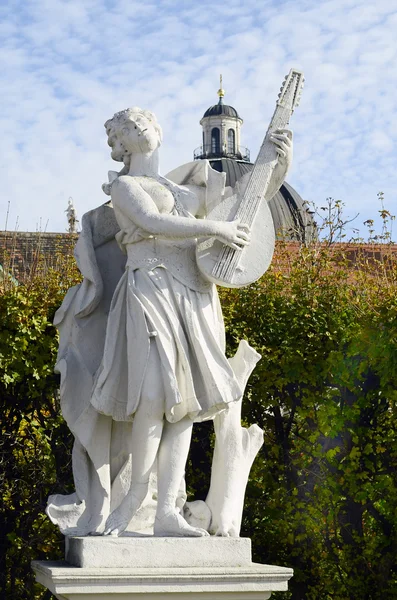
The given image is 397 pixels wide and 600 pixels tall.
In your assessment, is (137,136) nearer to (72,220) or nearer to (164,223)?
(164,223)

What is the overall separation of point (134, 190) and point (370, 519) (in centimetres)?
441

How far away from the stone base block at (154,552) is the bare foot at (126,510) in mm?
79

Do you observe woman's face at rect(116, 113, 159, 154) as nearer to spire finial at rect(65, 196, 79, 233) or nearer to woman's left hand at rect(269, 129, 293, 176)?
woman's left hand at rect(269, 129, 293, 176)

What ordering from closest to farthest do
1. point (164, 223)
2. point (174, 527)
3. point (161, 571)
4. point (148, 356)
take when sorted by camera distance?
point (161, 571) < point (174, 527) < point (148, 356) < point (164, 223)

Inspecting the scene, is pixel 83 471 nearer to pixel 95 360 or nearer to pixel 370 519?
pixel 95 360

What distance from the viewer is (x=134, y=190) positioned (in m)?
5.42

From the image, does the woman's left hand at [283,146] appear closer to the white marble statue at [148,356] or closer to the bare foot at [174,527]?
the white marble statue at [148,356]

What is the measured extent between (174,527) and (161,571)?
0.89 ft

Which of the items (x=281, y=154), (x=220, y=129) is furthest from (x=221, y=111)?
(x=281, y=154)

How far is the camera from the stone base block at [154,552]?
15.9ft

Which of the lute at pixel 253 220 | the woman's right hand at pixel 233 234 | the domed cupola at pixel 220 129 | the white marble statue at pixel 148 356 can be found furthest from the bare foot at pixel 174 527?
the domed cupola at pixel 220 129

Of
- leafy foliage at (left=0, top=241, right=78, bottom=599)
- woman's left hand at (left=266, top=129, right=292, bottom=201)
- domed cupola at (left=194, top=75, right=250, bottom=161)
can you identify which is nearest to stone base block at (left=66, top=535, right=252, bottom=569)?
woman's left hand at (left=266, top=129, right=292, bottom=201)

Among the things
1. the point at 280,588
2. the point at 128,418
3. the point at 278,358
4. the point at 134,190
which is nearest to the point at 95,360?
the point at 128,418

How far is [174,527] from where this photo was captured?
198 inches
